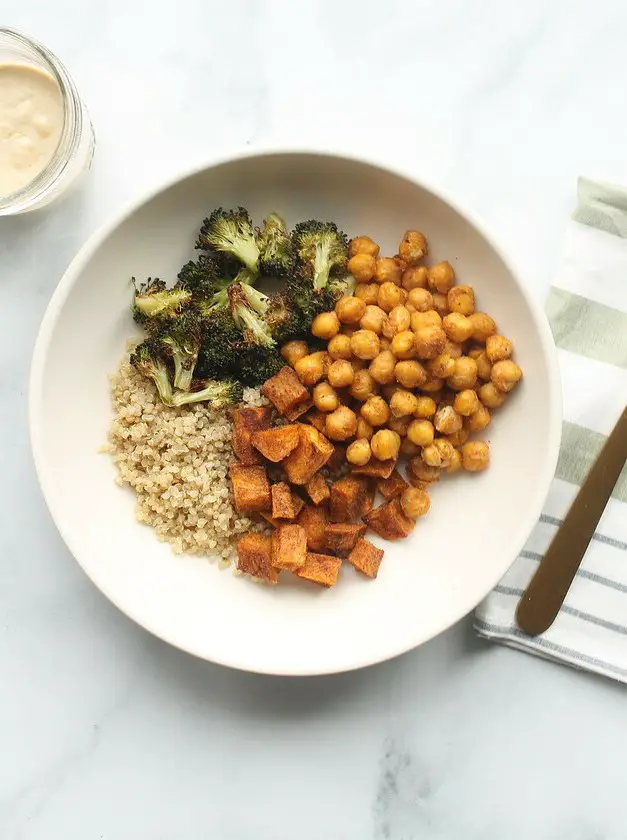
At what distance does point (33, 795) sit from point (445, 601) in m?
1.60

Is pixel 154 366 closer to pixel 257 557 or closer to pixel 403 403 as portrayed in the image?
pixel 257 557

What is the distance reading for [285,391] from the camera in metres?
2.14

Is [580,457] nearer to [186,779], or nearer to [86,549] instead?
[86,549]

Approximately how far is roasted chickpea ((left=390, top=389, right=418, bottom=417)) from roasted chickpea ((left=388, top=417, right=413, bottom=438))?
0.03 m

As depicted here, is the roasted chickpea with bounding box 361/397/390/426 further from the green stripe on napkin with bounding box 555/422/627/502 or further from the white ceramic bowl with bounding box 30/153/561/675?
the green stripe on napkin with bounding box 555/422/627/502

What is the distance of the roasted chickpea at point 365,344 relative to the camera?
2.12m

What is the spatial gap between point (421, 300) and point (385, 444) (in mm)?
445

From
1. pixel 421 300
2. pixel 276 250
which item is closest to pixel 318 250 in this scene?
pixel 276 250

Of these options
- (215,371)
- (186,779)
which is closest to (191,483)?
(215,371)

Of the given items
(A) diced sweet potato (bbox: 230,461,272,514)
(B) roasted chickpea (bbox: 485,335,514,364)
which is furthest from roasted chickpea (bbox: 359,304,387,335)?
(A) diced sweet potato (bbox: 230,461,272,514)

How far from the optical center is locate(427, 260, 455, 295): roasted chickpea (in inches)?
86.7

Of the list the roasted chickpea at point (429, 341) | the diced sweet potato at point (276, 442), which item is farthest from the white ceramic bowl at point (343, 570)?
the diced sweet potato at point (276, 442)

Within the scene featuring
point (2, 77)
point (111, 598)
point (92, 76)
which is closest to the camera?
point (111, 598)

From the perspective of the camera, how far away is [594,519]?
7.59ft
